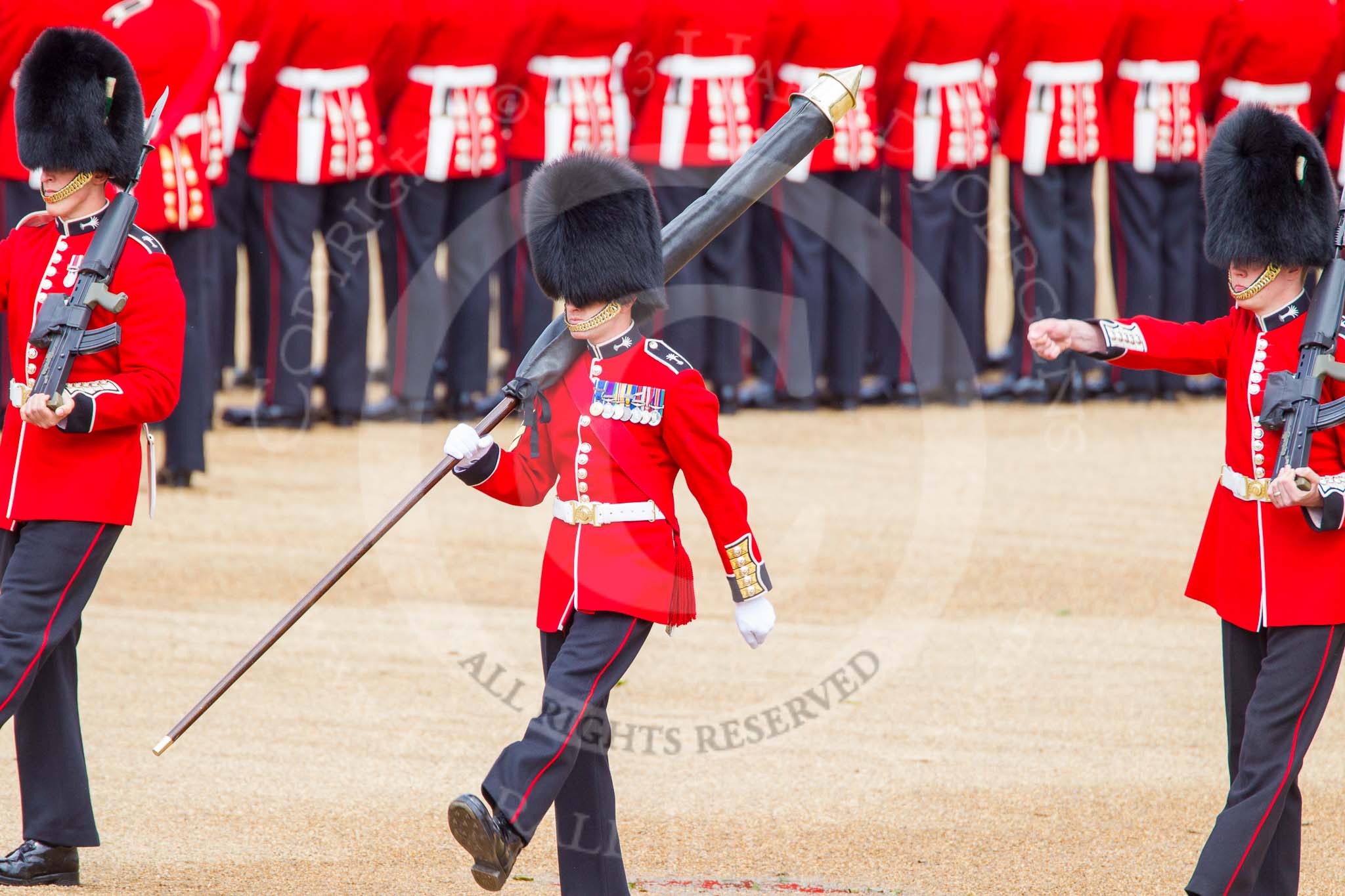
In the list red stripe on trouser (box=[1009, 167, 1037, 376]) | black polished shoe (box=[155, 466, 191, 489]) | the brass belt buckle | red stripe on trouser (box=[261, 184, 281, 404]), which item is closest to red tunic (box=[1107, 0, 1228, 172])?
red stripe on trouser (box=[1009, 167, 1037, 376])

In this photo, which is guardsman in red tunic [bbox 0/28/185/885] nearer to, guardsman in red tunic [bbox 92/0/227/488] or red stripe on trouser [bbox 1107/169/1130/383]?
guardsman in red tunic [bbox 92/0/227/488]

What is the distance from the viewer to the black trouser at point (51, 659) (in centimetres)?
379

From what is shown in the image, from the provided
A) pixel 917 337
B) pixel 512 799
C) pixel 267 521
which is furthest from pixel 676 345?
pixel 512 799

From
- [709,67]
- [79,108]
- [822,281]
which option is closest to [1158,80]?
[822,281]

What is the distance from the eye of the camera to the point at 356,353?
822 cm

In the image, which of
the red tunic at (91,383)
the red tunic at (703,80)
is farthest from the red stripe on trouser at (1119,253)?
the red tunic at (91,383)

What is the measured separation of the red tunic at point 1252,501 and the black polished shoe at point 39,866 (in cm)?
203

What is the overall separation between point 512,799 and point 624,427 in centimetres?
64

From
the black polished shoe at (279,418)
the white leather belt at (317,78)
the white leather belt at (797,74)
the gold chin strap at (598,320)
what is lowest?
the black polished shoe at (279,418)

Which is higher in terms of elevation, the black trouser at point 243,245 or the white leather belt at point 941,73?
the white leather belt at point 941,73

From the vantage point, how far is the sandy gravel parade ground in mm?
4242

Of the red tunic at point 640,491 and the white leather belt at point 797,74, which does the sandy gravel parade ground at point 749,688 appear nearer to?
the red tunic at point 640,491

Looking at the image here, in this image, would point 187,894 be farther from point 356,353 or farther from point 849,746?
point 356,353

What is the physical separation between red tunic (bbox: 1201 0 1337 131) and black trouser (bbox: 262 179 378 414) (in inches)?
141
